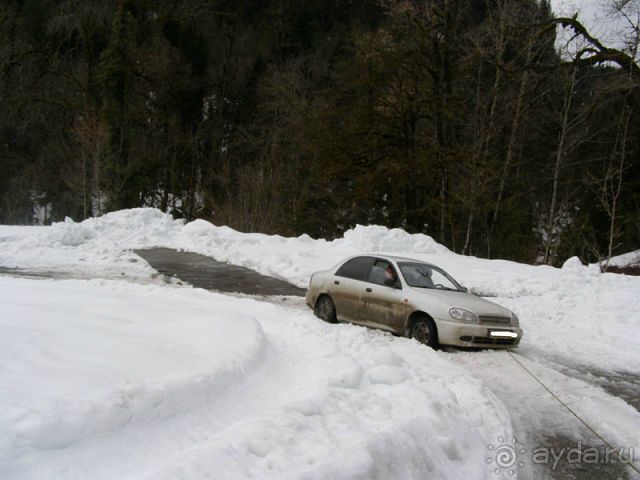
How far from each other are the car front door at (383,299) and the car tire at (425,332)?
29 cm

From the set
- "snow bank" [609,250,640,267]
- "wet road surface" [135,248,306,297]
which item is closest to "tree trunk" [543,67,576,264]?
"snow bank" [609,250,640,267]

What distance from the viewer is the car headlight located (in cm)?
889

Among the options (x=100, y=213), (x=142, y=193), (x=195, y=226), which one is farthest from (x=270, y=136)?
(x=195, y=226)

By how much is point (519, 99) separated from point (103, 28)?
103ft

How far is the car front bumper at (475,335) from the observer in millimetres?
8805

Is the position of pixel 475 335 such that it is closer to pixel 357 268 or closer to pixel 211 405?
pixel 357 268

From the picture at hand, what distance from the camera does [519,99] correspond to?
26109mm

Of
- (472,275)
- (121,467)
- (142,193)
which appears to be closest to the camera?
(121,467)

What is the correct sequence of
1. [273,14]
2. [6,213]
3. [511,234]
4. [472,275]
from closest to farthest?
[472,275] → [511,234] → [6,213] → [273,14]

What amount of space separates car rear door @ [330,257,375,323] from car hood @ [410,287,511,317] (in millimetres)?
1235

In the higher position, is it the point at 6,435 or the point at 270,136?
the point at 270,136

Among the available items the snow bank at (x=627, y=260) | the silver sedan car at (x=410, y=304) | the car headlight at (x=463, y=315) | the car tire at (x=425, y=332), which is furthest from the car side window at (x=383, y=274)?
the snow bank at (x=627, y=260)

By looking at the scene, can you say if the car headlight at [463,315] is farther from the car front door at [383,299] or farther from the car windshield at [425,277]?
the car windshield at [425,277]

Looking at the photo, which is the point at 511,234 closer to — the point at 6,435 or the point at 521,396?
the point at 521,396
